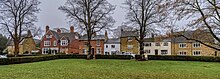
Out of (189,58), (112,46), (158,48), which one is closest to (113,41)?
(112,46)

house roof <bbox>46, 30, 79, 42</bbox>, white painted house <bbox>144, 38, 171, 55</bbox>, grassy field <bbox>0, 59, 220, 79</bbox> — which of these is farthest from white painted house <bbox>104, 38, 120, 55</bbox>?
grassy field <bbox>0, 59, 220, 79</bbox>

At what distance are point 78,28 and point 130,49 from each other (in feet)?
106

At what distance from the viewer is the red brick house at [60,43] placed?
79419 mm

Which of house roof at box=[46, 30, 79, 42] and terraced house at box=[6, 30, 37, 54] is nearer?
house roof at box=[46, 30, 79, 42]

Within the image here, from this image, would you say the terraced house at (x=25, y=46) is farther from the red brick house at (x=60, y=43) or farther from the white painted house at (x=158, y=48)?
the white painted house at (x=158, y=48)

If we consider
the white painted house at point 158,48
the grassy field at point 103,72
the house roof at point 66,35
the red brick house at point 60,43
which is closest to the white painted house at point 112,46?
the white painted house at point 158,48

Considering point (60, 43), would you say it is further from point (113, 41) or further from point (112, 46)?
point (113, 41)

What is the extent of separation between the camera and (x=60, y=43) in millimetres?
79562

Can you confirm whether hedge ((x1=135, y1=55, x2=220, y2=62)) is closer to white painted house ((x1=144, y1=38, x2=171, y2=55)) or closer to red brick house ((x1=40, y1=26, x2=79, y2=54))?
white painted house ((x1=144, y1=38, x2=171, y2=55))

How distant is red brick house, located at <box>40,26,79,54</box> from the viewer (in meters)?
79.4

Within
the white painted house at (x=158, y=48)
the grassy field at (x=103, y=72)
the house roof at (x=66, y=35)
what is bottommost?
the grassy field at (x=103, y=72)

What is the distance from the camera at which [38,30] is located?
164 ft

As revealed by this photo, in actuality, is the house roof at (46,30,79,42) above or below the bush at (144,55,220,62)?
above

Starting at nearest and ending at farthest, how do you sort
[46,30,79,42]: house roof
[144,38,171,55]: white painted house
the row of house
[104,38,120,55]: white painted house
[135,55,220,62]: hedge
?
[135,55,220,62]: hedge < the row of house < [144,38,171,55]: white painted house < [104,38,120,55]: white painted house < [46,30,79,42]: house roof
